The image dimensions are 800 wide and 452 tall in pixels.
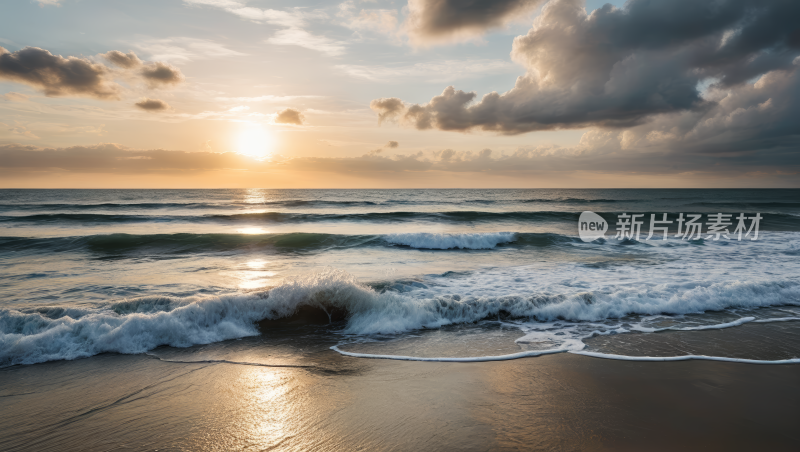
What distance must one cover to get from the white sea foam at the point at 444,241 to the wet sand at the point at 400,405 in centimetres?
1047

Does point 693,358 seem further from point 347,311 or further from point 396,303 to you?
point 347,311

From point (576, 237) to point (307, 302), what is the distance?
1458 cm

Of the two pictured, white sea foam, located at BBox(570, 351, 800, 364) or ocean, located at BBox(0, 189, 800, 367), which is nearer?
white sea foam, located at BBox(570, 351, 800, 364)

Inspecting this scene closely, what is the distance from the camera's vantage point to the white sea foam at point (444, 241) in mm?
15227

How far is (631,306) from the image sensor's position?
688 centimetres

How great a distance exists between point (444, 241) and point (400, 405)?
11893 mm

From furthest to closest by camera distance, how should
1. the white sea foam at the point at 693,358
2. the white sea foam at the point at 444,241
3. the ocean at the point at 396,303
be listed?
the white sea foam at the point at 444,241 < the ocean at the point at 396,303 < the white sea foam at the point at 693,358

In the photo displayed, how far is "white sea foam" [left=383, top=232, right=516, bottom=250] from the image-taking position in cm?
1523

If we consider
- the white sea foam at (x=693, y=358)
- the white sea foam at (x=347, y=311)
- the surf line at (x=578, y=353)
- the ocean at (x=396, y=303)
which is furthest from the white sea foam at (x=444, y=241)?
the white sea foam at (x=693, y=358)

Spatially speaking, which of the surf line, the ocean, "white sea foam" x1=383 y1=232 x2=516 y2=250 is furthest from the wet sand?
"white sea foam" x1=383 y1=232 x2=516 y2=250

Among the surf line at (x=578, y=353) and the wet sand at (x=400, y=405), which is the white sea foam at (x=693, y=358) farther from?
the wet sand at (x=400, y=405)

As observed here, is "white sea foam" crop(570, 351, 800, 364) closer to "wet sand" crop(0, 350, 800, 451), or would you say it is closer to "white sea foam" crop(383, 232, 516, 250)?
"wet sand" crop(0, 350, 800, 451)

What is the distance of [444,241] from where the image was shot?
15.4 meters

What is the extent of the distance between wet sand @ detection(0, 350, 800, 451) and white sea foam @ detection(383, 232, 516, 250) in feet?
34.3
